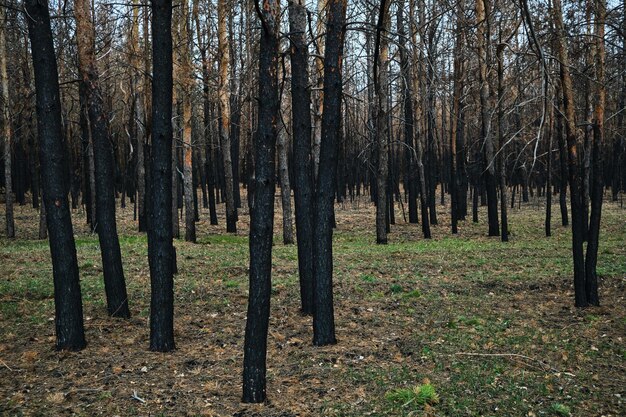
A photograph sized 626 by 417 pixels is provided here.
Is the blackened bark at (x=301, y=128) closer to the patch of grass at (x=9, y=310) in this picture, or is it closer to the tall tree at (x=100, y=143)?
the tall tree at (x=100, y=143)

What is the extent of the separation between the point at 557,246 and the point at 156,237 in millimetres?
13361

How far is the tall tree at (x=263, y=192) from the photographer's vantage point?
17.2 feet

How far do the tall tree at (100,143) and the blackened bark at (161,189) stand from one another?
145 cm

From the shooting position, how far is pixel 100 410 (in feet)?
17.0

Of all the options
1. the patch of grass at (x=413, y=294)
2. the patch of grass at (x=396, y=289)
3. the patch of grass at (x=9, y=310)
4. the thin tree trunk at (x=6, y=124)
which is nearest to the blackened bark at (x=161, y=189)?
the patch of grass at (x=9, y=310)

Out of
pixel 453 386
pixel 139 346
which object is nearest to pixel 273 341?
pixel 139 346

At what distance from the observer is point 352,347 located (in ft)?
23.4

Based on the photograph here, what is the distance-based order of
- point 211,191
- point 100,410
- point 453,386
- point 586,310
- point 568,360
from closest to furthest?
point 100,410, point 453,386, point 568,360, point 586,310, point 211,191

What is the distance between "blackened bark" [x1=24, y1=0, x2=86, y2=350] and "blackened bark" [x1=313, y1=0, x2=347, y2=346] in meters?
3.16

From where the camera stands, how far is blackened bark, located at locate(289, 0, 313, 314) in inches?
298

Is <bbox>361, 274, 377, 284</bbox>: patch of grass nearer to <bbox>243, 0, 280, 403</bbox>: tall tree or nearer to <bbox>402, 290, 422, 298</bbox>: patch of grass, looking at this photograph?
<bbox>402, 290, 422, 298</bbox>: patch of grass

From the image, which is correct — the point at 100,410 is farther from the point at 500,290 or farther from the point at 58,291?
the point at 500,290

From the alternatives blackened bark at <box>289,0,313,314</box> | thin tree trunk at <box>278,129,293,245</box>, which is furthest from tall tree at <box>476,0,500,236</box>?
blackened bark at <box>289,0,313,314</box>

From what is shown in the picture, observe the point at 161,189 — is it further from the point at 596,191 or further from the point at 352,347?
the point at 596,191
